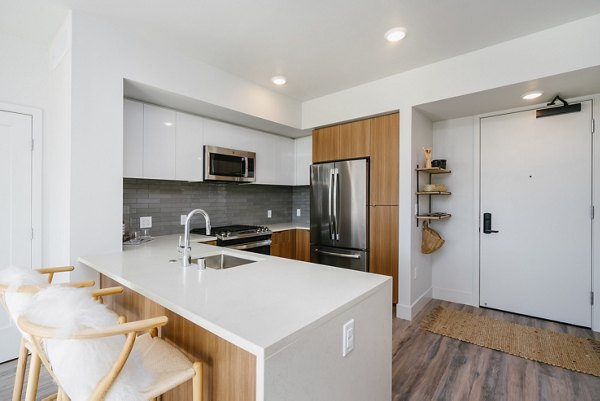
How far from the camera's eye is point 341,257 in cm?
350

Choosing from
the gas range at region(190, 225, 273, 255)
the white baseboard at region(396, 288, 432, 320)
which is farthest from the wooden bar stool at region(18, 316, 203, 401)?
the white baseboard at region(396, 288, 432, 320)

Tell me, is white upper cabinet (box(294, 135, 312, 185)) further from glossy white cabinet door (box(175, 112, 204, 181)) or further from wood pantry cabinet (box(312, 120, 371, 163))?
glossy white cabinet door (box(175, 112, 204, 181))

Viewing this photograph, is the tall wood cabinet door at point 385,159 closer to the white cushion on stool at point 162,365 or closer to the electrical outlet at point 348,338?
the electrical outlet at point 348,338

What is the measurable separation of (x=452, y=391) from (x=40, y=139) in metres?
3.76

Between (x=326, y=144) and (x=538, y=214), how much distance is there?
2465 mm

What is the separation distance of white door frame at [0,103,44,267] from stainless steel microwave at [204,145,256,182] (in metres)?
1.39

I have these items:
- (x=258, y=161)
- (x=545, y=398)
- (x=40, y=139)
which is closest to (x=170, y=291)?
(x=40, y=139)

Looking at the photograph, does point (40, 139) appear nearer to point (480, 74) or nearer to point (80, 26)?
point (80, 26)

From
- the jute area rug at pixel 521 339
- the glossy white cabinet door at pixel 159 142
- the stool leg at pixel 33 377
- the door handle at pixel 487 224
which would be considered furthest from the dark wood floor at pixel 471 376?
the glossy white cabinet door at pixel 159 142

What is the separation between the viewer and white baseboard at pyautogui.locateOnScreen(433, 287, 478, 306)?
137 inches

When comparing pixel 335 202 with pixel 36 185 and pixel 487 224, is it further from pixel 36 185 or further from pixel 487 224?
pixel 36 185

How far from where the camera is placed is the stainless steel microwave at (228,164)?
320 cm

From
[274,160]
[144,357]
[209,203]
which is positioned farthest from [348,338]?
[274,160]

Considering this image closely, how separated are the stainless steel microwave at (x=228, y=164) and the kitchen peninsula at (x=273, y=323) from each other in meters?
1.59
